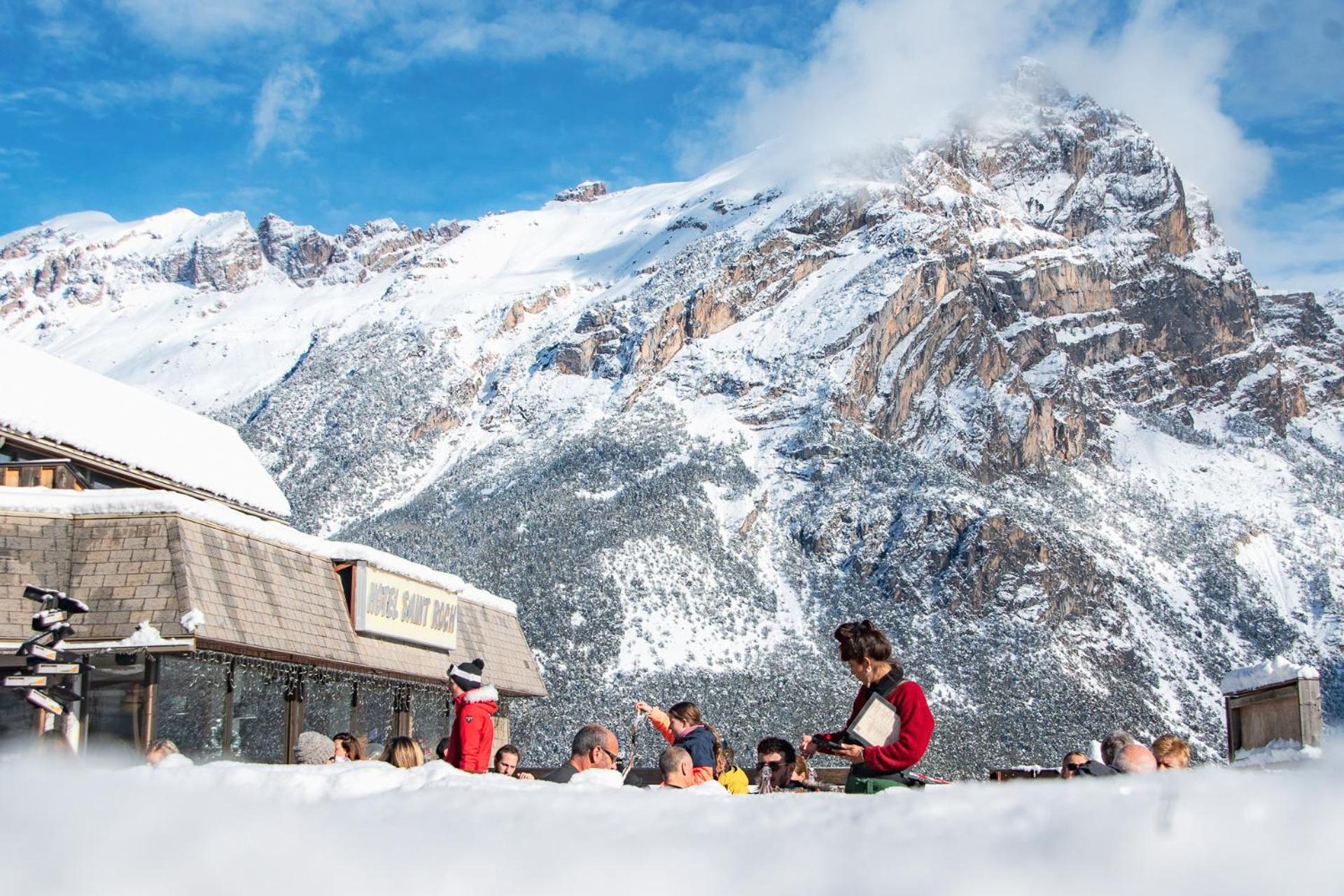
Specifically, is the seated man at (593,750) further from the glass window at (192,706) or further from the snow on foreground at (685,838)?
the glass window at (192,706)

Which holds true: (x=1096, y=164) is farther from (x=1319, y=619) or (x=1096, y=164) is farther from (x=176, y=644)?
(x=176, y=644)

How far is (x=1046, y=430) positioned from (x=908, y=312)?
19636 millimetres

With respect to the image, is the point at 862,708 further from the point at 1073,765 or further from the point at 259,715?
the point at 259,715

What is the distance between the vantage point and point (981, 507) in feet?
395

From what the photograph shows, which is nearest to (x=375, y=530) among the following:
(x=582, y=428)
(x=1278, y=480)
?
(x=582, y=428)

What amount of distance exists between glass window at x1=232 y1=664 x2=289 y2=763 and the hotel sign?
2064mm

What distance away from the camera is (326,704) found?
1897 centimetres

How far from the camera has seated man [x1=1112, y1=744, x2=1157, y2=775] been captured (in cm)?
645

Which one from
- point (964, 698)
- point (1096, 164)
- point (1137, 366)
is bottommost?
point (964, 698)

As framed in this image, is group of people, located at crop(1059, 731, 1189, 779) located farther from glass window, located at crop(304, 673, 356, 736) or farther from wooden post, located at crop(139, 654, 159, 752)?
glass window, located at crop(304, 673, 356, 736)

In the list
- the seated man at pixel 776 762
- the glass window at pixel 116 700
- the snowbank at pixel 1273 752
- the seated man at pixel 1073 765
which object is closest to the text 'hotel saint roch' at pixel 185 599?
the glass window at pixel 116 700

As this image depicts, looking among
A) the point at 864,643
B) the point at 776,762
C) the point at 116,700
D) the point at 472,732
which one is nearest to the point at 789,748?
the point at 776,762

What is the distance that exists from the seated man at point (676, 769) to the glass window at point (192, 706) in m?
9.73

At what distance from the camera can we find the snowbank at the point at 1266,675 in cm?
1222
